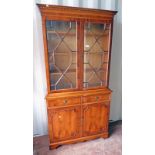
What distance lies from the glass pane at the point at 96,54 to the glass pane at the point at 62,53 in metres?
0.18

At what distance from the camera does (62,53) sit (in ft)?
6.55

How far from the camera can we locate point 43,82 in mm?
2271

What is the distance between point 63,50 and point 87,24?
0.47m

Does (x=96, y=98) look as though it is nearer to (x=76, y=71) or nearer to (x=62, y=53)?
(x=76, y=71)

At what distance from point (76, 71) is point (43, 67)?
0.54 meters

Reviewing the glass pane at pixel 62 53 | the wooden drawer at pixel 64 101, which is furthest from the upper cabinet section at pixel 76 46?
the wooden drawer at pixel 64 101

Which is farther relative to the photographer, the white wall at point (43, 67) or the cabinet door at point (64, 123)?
the white wall at point (43, 67)

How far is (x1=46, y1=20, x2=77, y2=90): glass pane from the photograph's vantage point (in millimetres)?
1879

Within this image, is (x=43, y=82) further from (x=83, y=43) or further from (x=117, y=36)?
(x=117, y=36)

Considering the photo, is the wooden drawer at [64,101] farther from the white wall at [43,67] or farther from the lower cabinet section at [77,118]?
the white wall at [43,67]

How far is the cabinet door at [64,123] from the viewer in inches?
78.4

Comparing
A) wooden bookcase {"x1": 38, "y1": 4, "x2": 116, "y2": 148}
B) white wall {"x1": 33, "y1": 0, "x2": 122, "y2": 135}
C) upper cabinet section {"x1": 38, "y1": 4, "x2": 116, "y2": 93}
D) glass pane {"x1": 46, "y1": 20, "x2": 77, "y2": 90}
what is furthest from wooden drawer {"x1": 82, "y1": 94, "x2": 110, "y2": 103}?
white wall {"x1": 33, "y1": 0, "x2": 122, "y2": 135}
